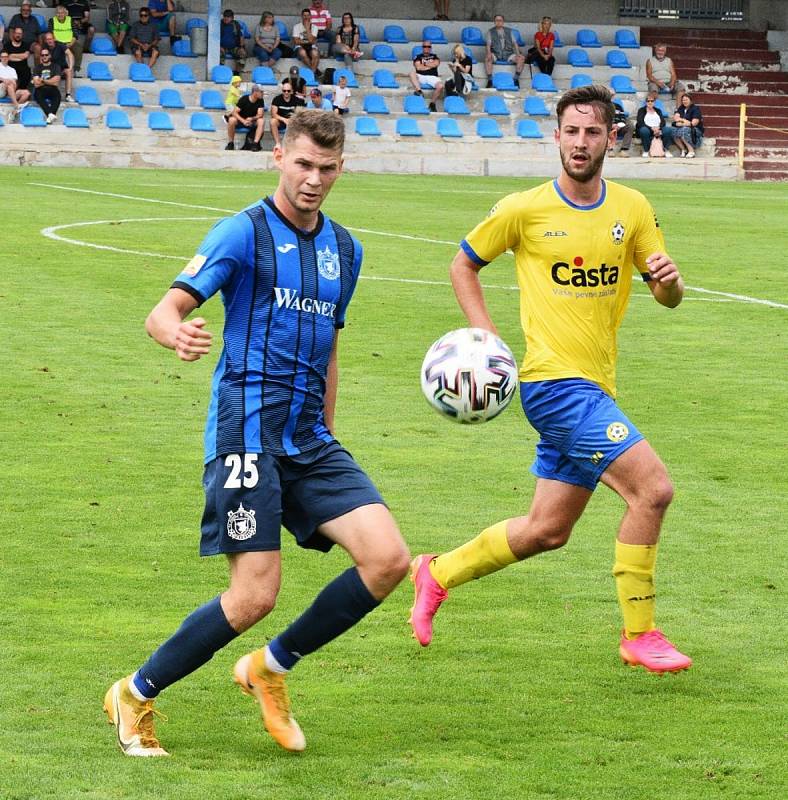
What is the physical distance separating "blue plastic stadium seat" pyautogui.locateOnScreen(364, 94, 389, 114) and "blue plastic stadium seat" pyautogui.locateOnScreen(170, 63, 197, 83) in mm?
4280

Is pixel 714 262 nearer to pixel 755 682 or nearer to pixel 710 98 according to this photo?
pixel 755 682

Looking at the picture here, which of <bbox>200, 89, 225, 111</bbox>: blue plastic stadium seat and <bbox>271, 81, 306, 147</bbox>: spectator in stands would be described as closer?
<bbox>271, 81, 306, 147</bbox>: spectator in stands

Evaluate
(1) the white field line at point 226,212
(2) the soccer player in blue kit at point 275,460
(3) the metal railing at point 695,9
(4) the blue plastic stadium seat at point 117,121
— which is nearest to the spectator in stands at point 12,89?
(4) the blue plastic stadium seat at point 117,121

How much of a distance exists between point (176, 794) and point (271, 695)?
0.56m

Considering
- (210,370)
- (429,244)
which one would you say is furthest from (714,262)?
(210,370)

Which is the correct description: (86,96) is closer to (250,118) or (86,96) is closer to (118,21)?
(118,21)

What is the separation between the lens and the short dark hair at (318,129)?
4.95 m

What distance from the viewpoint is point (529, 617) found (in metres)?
6.39

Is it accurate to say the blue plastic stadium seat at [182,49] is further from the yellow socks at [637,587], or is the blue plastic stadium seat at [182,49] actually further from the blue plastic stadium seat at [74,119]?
the yellow socks at [637,587]

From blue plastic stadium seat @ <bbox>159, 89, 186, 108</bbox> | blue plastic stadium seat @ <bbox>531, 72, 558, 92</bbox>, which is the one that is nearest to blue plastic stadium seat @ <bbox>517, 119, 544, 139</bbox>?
blue plastic stadium seat @ <bbox>531, 72, 558, 92</bbox>

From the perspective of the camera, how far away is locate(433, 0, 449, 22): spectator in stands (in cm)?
4372

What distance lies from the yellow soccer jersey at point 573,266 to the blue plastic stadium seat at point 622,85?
3426 centimetres

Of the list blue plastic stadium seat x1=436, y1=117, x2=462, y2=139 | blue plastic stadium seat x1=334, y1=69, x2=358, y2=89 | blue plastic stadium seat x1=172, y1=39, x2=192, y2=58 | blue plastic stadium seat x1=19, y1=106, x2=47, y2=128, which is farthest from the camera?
blue plastic stadium seat x1=172, y1=39, x2=192, y2=58

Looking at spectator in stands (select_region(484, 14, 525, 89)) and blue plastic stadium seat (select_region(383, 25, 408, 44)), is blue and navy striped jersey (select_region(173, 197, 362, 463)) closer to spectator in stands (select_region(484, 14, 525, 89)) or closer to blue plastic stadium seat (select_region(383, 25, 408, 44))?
spectator in stands (select_region(484, 14, 525, 89))
